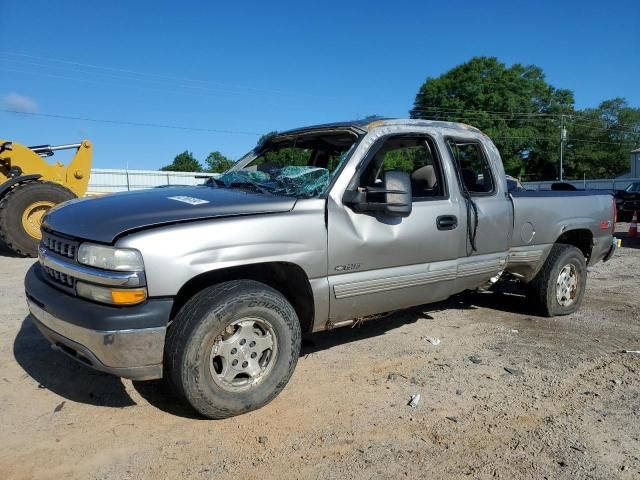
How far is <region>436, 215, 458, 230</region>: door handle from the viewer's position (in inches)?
162

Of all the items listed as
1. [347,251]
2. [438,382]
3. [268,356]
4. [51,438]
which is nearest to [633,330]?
[438,382]

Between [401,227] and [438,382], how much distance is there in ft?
3.85

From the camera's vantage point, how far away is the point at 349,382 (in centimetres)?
378

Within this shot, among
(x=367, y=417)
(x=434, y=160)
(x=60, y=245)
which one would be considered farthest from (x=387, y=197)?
(x=60, y=245)

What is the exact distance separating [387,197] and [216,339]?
4.80ft

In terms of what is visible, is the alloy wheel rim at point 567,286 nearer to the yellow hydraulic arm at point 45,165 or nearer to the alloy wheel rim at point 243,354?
the alloy wheel rim at point 243,354

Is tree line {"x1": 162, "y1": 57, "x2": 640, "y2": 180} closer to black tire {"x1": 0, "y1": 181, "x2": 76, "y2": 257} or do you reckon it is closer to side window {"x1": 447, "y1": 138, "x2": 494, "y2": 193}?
black tire {"x1": 0, "y1": 181, "x2": 76, "y2": 257}

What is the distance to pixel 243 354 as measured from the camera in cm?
318

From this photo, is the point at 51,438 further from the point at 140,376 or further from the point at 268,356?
the point at 268,356

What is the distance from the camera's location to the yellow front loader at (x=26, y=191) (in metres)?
9.05

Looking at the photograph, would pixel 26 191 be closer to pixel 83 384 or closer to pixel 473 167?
pixel 83 384

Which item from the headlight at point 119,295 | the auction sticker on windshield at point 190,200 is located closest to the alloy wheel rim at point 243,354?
the headlight at point 119,295

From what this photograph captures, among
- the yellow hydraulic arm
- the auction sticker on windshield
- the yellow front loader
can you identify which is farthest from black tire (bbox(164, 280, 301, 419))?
the yellow hydraulic arm

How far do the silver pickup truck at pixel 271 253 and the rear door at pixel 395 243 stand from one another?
0.04 feet
